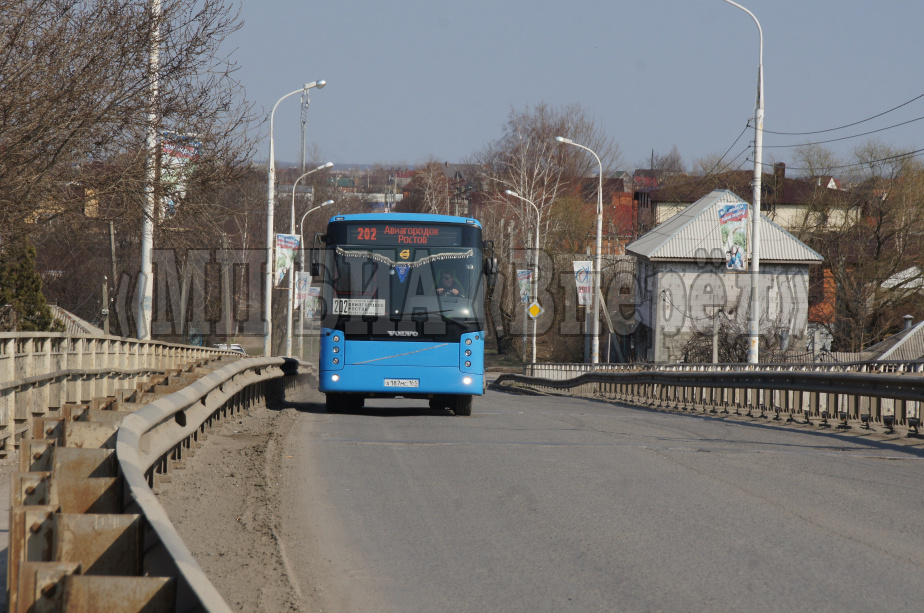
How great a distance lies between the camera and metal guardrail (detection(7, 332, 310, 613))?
111 inches

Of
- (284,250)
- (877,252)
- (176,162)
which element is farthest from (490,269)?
(877,252)

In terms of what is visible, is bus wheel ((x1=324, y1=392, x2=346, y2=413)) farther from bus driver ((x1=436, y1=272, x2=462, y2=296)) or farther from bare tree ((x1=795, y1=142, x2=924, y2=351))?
bare tree ((x1=795, y1=142, x2=924, y2=351))

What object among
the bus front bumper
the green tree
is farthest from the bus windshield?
the green tree

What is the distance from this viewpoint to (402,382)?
16.1m

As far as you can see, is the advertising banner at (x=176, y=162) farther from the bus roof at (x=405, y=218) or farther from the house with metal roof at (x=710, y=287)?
the house with metal roof at (x=710, y=287)

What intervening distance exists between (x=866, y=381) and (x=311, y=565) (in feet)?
33.2

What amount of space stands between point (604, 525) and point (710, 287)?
166 ft

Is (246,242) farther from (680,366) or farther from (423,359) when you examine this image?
(423,359)

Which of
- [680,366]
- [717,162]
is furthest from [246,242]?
[680,366]

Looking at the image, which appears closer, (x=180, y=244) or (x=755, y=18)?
(x=180, y=244)

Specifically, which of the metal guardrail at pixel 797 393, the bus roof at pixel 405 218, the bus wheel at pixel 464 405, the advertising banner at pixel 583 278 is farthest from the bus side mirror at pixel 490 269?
the advertising banner at pixel 583 278

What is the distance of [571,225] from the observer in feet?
229

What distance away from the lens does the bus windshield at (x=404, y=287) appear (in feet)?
53.2

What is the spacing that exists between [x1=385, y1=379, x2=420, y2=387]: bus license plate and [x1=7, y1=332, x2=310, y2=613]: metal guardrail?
9.29 metres
